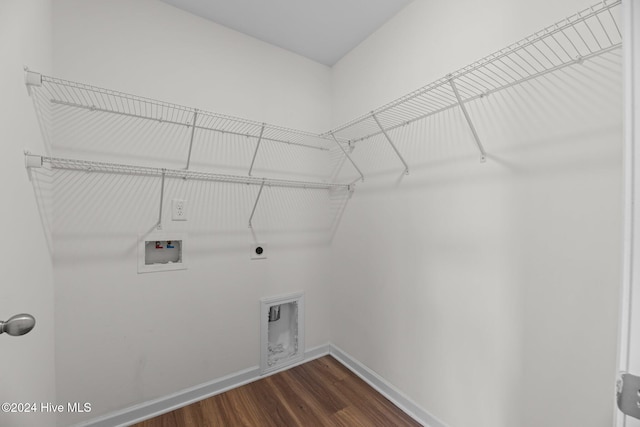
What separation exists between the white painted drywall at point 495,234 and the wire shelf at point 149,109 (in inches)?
29.8

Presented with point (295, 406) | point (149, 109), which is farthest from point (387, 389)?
point (149, 109)

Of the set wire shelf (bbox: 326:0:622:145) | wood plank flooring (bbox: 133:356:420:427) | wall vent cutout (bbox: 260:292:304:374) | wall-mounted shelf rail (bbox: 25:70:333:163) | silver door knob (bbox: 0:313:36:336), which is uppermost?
wire shelf (bbox: 326:0:622:145)

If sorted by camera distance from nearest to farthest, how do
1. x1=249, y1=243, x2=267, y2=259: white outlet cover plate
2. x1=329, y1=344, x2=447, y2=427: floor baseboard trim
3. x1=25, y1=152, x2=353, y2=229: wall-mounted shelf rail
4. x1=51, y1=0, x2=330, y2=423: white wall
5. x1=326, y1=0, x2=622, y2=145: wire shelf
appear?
x1=326, y1=0, x2=622, y2=145: wire shelf, x1=25, y1=152, x2=353, y2=229: wall-mounted shelf rail, x1=51, y1=0, x2=330, y2=423: white wall, x1=329, y1=344, x2=447, y2=427: floor baseboard trim, x1=249, y1=243, x2=267, y2=259: white outlet cover plate

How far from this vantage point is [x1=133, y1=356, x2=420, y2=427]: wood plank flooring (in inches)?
60.2

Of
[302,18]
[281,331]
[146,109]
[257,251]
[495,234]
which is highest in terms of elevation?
[302,18]

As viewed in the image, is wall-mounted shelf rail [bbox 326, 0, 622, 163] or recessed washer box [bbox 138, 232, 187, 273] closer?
wall-mounted shelf rail [bbox 326, 0, 622, 163]

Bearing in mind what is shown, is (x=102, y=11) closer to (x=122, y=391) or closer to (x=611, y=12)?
(x=122, y=391)

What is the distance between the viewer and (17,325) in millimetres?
590

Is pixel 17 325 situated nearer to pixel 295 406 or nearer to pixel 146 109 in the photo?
pixel 146 109

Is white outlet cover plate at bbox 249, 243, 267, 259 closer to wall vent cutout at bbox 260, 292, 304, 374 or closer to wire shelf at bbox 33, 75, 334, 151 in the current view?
wall vent cutout at bbox 260, 292, 304, 374

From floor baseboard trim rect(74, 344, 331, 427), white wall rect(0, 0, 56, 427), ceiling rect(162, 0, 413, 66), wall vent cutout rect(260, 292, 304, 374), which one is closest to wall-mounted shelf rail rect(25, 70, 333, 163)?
white wall rect(0, 0, 56, 427)

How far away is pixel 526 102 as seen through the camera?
114cm

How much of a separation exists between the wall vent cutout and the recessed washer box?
65cm

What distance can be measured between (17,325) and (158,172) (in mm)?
1142
